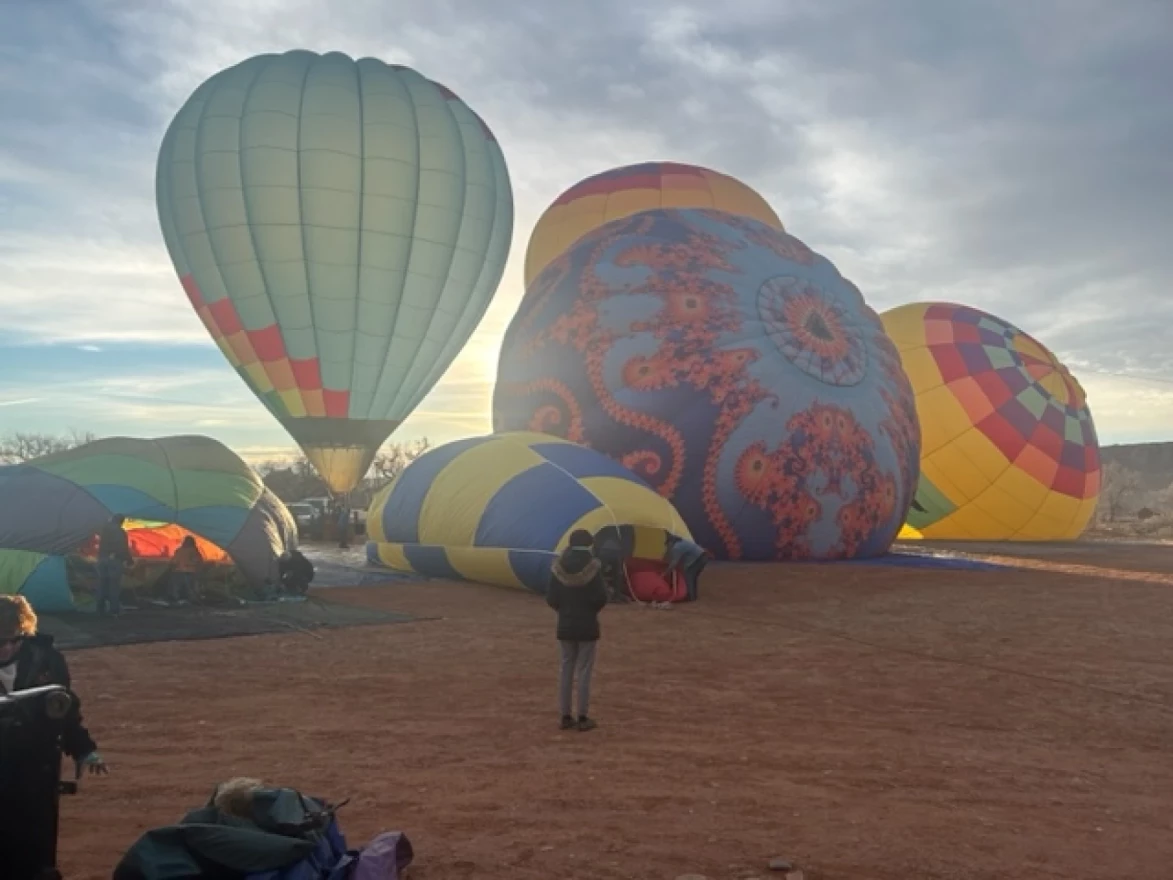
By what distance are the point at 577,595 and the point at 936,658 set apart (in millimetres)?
3856

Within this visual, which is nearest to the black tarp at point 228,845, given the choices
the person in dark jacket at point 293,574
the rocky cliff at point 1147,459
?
the person in dark jacket at point 293,574

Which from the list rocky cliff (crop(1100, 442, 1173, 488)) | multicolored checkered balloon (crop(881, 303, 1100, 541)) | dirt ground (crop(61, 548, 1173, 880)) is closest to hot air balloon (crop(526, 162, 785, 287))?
multicolored checkered balloon (crop(881, 303, 1100, 541))

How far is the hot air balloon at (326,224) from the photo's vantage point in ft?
69.9

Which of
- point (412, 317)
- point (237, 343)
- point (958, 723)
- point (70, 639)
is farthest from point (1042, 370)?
point (70, 639)

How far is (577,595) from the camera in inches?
245

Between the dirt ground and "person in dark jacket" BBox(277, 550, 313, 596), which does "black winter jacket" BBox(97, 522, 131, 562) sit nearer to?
"person in dark jacket" BBox(277, 550, 313, 596)

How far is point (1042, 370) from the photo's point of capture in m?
24.5

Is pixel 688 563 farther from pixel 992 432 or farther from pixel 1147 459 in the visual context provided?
pixel 1147 459

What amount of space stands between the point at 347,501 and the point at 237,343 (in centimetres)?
484

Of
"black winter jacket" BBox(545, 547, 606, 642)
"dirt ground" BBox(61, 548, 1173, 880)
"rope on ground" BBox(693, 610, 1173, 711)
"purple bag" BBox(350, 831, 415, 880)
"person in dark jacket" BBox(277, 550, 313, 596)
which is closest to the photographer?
"purple bag" BBox(350, 831, 415, 880)

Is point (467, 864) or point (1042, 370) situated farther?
point (1042, 370)

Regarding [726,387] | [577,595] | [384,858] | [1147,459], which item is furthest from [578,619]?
[1147,459]

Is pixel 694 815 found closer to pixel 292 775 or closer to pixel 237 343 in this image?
pixel 292 775

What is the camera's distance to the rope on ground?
696cm
